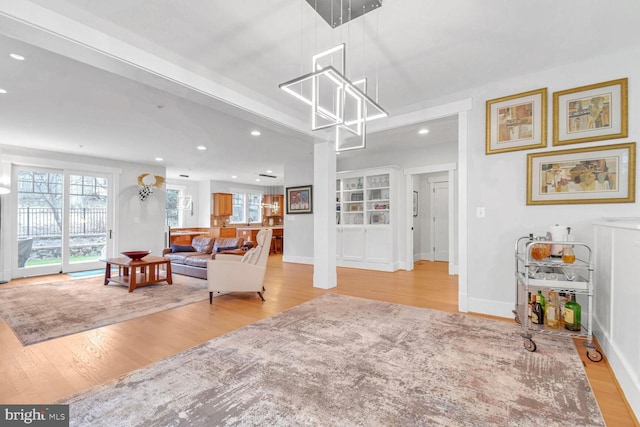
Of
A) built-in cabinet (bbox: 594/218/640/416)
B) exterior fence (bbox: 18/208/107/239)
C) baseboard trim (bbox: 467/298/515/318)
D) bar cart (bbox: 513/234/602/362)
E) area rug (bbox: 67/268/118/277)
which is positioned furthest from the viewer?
area rug (bbox: 67/268/118/277)

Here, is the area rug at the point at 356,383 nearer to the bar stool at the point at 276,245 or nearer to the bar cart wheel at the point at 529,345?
the bar cart wheel at the point at 529,345

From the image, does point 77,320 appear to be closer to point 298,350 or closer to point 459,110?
point 298,350

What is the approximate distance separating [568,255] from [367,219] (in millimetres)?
4248

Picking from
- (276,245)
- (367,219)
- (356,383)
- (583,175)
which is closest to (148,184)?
(276,245)

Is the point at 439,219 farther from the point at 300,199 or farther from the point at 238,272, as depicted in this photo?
the point at 238,272

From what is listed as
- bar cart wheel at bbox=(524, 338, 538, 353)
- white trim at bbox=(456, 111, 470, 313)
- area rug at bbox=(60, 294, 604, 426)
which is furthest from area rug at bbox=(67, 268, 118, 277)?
bar cart wheel at bbox=(524, 338, 538, 353)

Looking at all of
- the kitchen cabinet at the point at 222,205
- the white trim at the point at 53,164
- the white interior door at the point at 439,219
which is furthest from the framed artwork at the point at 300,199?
the white trim at the point at 53,164

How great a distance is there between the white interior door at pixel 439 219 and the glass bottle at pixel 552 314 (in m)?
5.08

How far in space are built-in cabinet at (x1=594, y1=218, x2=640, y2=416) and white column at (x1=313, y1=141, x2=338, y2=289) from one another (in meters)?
3.14

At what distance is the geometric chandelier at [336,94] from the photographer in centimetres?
189

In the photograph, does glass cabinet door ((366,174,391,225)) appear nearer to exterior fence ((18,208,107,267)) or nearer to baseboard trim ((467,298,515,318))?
baseboard trim ((467,298,515,318))

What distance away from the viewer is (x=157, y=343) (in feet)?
8.69

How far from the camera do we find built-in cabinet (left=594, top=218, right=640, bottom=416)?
1.77 metres

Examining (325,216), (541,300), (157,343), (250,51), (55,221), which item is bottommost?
(157,343)
